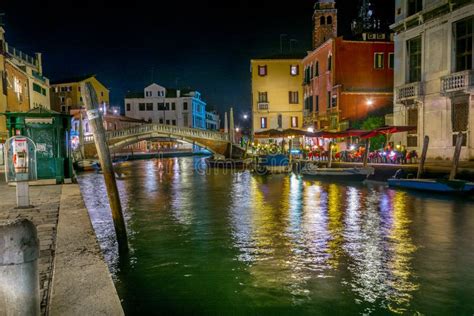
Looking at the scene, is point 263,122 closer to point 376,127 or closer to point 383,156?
point 376,127

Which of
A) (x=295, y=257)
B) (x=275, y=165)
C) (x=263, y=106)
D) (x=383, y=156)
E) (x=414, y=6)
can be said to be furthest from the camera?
(x=263, y=106)

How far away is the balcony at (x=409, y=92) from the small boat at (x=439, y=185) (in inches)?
305

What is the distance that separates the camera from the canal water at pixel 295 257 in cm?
566

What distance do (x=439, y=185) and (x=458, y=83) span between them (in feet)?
23.8

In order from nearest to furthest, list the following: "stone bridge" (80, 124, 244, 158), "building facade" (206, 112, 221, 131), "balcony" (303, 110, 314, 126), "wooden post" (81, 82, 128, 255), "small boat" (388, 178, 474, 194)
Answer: "wooden post" (81, 82, 128, 255) → "small boat" (388, 178, 474, 194) → "balcony" (303, 110, 314, 126) → "stone bridge" (80, 124, 244, 158) → "building facade" (206, 112, 221, 131)

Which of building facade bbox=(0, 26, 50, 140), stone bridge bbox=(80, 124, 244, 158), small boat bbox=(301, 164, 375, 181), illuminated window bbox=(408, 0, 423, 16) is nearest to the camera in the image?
small boat bbox=(301, 164, 375, 181)

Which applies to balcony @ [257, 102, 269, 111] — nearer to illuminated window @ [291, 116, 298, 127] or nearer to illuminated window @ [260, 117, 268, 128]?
illuminated window @ [260, 117, 268, 128]

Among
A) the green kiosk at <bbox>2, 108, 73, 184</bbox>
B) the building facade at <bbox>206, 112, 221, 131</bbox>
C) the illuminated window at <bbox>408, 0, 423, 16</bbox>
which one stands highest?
the illuminated window at <bbox>408, 0, 423, 16</bbox>

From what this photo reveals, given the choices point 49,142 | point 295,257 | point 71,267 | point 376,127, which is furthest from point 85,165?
point 71,267

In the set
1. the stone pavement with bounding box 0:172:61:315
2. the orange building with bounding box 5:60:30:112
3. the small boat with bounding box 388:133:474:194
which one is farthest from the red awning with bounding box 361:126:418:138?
the orange building with bounding box 5:60:30:112

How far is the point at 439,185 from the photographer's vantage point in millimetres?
15875

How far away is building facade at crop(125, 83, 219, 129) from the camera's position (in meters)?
79.3

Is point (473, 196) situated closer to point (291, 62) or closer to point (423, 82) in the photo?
point (423, 82)

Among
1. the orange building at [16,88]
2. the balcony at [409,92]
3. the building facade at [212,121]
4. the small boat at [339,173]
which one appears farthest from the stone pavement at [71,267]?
the building facade at [212,121]
